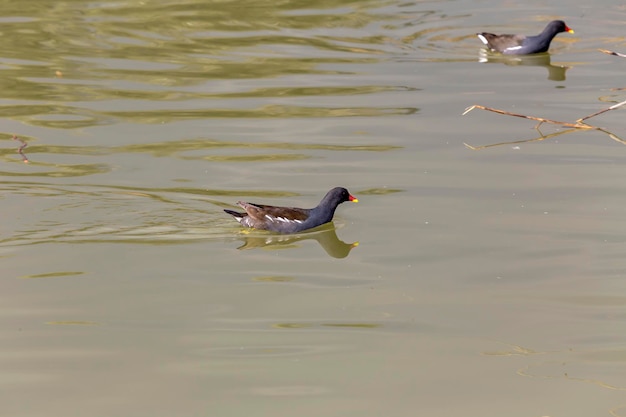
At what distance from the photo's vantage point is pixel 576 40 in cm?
2059

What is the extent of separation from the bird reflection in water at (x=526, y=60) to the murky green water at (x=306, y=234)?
0.10 meters

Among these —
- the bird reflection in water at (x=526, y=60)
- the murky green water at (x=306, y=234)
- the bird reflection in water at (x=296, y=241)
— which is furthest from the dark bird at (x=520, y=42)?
the bird reflection in water at (x=296, y=241)

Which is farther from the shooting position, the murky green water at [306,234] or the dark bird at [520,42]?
the dark bird at [520,42]

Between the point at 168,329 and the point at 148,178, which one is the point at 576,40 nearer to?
the point at 148,178

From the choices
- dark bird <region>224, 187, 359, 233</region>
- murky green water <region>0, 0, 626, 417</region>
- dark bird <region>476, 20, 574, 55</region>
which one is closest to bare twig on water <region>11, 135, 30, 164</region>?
murky green water <region>0, 0, 626, 417</region>

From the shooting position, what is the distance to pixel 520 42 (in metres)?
19.3

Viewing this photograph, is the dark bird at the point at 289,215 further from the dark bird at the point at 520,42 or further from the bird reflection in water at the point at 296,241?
the dark bird at the point at 520,42

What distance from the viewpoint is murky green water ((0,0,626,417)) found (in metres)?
8.42

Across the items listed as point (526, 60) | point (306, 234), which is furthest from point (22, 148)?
point (526, 60)

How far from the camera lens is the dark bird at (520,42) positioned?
19.1 meters

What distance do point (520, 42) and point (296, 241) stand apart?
8826 millimetres

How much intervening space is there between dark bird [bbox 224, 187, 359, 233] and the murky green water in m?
0.18

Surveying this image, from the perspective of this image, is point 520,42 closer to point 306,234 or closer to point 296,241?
point 306,234

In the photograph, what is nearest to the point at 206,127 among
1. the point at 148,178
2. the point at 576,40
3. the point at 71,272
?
the point at 148,178
